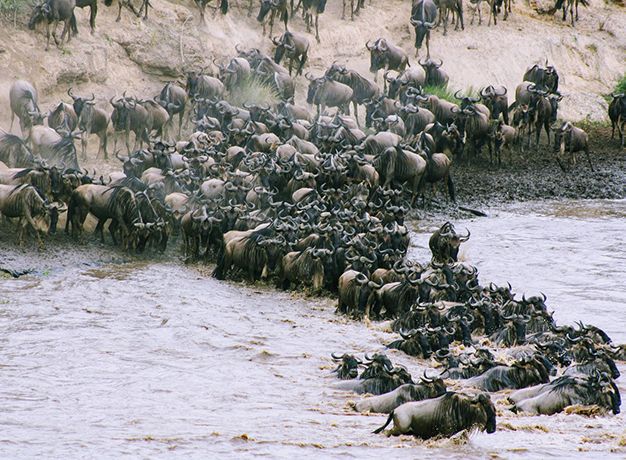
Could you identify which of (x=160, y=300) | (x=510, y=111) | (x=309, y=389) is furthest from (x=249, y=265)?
(x=510, y=111)

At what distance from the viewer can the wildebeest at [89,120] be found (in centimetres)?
2117

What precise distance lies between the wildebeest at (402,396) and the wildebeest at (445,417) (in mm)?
617

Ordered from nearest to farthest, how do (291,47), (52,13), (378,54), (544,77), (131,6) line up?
1. (52,13)
2. (131,6)
3. (291,47)
4. (378,54)
5. (544,77)

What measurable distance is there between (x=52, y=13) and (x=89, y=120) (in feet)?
9.31

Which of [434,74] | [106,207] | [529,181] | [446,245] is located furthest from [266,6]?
[446,245]

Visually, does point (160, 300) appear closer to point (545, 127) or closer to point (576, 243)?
point (576, 243)

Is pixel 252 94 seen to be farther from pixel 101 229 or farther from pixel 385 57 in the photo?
pixel 101 229

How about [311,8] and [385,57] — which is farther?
[311,8]

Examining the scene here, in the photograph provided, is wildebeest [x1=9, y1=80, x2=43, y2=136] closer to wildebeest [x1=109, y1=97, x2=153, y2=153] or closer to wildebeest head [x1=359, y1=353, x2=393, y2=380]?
wildebeest [x1=109, y1=97, x2=153, y2=153]

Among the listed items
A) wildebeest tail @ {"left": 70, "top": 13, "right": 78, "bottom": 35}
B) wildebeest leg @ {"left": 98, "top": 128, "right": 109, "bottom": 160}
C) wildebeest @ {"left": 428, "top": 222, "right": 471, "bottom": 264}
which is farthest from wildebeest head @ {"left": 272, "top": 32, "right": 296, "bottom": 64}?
wildebeest @ {"left": 428, "top": 222, "right": 471, "bottom": 264}

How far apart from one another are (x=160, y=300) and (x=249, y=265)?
1.66m

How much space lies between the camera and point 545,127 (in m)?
25.6

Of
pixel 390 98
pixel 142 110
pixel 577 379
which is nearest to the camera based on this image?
pixel 577 379

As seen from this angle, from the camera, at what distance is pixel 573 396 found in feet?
34.4
